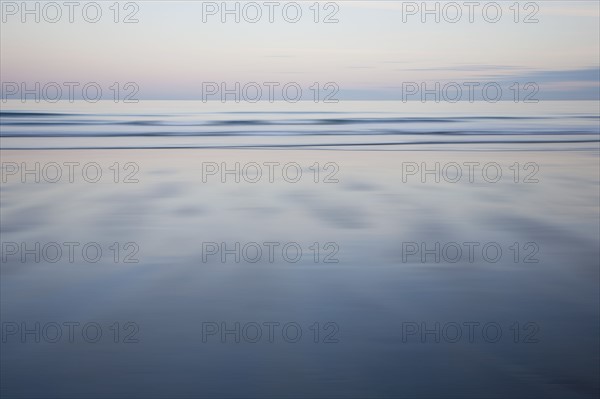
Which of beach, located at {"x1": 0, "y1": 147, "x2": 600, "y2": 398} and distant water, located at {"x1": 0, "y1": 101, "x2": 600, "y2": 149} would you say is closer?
beach, located at {"x1": 0, "y1": 147, "x2": 600, "y2": 398}

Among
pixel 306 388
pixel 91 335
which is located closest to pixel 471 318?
pixel 306 388

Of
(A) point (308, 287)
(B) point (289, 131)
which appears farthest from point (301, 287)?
(B) point (289, 131)

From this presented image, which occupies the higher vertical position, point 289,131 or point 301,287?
point 289,131

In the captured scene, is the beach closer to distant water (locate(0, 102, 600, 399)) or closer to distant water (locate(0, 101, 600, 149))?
distant water (locate(0, 102, 600, 399))

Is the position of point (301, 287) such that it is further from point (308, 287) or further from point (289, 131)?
point (289, 131)

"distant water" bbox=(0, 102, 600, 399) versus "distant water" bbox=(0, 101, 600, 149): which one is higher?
"distant water" bbox=(0, 101, 600, 149)

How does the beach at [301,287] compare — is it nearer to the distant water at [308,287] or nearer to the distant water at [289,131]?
the distant water at [308,287]

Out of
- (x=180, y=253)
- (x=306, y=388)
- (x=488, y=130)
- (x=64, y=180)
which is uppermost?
(x=488, y=130)

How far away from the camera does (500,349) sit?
326cm

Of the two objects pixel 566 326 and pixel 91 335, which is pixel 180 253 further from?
pixel 566 326

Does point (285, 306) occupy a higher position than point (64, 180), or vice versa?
point (64, 180)

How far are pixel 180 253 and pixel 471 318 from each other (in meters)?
1.99

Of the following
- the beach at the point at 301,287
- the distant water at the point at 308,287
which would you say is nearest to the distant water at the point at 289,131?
the distant water at the point at 308,287

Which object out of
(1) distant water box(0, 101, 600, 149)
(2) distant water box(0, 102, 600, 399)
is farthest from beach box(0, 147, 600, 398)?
(1) distant water box(0, 101, 600, 149)
